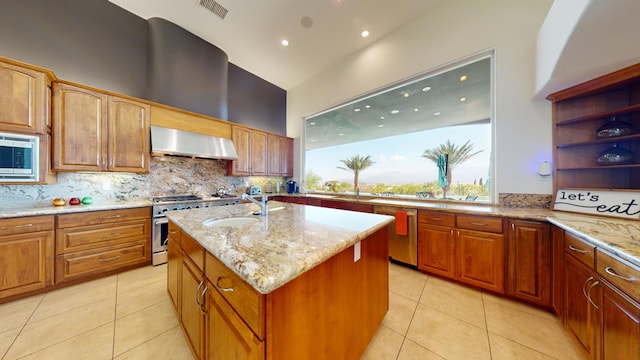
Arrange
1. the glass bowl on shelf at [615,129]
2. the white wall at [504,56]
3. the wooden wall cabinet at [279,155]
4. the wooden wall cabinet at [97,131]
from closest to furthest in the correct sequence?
the glass bowl on shelf at [615,129] → the white wall at [504,56] → the wooden wall cabinet at [97,131] → the wooden wall cabinet at [279,155]

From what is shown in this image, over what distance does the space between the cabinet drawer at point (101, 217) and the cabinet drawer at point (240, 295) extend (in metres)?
2.44

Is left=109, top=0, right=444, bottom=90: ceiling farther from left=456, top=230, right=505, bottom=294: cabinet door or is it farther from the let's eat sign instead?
left=456, top=230, right=505, bottom=294: cabinet door

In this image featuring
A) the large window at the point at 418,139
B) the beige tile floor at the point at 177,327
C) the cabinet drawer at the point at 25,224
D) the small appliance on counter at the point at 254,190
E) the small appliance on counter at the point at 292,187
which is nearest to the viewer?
the beige tile floor at the point at 177,327

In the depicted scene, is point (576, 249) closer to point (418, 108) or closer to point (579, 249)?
point (579, 249)

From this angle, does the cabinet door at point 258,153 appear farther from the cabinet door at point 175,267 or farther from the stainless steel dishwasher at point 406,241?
the stainless steel dishwasher at point 406,241

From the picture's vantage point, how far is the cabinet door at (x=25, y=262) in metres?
1.83

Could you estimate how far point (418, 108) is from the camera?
133 inches

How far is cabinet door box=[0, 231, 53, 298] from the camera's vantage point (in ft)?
5.99

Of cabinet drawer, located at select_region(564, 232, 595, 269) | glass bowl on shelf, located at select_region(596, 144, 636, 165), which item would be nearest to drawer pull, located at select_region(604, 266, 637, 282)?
cabinet drawer, located at select_region(564, 232, 595, 269)

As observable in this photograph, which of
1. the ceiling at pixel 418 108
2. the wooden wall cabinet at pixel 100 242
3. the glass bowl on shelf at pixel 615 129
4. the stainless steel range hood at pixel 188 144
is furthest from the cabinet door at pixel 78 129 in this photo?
the glass bowl on shelf at pixel 615 129

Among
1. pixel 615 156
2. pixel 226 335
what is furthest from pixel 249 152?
pixel 615 156

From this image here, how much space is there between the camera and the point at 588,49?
4.79 ft

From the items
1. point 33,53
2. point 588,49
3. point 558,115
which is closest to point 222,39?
point 33,53

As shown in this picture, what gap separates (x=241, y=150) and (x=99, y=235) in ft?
7.59
